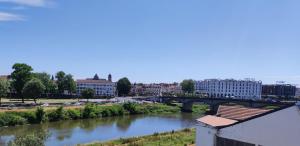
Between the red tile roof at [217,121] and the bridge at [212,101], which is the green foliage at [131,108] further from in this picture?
the red tile roof at [217,121]

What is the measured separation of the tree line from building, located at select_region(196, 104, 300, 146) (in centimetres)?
4581

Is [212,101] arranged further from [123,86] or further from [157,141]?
[157,141]

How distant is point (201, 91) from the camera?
572ft

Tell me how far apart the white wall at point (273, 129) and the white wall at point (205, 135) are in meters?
1.37

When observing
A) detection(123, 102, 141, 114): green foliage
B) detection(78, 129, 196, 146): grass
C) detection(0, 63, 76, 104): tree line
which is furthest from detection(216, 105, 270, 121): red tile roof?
detection(123, 102, 141, 114): green foliage

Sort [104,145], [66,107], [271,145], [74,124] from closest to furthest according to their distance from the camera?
[271,145]
[104,145]
[74,124]
[66,107]

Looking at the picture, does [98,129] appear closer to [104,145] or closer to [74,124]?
[74,124]

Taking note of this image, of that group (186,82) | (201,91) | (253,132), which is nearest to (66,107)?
(253,132)

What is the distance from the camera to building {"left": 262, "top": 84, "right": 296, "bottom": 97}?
173650 mm

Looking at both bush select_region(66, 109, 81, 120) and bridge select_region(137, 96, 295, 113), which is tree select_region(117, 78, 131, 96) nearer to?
bridge select_region(137, 96, 295, 113)

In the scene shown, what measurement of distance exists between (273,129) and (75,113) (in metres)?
45.8

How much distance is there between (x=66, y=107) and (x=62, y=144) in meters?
26.2

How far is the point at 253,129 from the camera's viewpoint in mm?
16047

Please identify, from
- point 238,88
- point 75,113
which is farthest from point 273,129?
point 238,88
